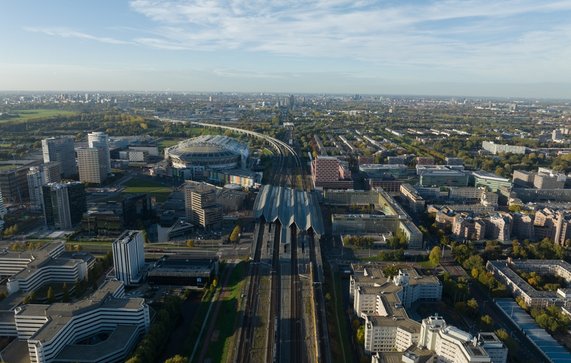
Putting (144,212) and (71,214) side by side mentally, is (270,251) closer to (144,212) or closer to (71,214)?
(144,212)

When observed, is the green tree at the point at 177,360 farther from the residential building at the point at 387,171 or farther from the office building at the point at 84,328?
the residential building at the point at 387,171

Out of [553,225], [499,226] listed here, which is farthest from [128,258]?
[553,225]

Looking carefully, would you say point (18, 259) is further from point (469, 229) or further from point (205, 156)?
point (469, 229)

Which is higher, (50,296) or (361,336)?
(50,296)

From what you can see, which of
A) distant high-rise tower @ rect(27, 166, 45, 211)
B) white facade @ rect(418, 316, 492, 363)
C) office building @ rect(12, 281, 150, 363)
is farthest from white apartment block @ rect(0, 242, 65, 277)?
white facade @ rect(418, 316, 492, 363)

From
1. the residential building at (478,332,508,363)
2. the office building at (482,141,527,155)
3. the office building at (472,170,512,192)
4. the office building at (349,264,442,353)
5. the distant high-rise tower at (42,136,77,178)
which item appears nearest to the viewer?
the residential building at (478,332,508,363)

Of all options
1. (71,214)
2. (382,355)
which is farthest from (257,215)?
(382,355)

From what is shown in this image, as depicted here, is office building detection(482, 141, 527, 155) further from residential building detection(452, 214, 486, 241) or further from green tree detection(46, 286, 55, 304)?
green tree detection(46, 286, 55, 304)
